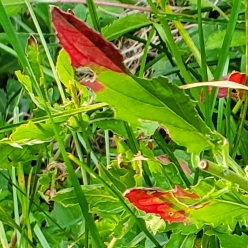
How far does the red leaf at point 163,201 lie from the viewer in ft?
1.39

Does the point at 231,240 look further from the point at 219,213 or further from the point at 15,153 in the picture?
the point at 15,153

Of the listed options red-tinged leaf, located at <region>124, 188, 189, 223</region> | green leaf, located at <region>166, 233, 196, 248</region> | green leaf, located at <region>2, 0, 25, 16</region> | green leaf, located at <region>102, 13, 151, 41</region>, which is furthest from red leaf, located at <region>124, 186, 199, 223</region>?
green leaf, located at <region>2, 0, 25, 16</region>

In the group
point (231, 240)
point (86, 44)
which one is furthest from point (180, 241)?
point (86, 44)

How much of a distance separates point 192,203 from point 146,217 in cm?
8

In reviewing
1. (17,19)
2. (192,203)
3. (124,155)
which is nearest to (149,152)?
(124,155)

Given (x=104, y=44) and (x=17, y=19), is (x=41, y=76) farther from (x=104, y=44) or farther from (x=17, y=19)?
(x=17, y=19)

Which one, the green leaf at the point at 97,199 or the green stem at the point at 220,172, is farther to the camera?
the green leaf at the point at 97,199

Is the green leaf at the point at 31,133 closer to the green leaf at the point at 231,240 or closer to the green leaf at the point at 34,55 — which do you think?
the green leaf at the point at 34,55

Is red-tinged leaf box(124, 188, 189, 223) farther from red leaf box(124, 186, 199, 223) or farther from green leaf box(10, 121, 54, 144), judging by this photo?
green leaf box(10, 121, 54, 144)

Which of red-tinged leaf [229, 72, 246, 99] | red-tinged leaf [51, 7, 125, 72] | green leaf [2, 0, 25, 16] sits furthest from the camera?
green leaf [2, 0, 25, 16]

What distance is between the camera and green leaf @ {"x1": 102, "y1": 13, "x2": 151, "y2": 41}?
0.73 m

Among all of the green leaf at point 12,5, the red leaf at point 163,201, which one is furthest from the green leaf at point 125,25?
the red leaf at point 163,201

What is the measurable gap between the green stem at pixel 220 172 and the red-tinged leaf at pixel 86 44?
8 centimetres

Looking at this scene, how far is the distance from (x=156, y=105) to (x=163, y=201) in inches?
3.2
